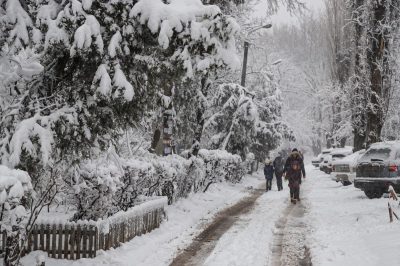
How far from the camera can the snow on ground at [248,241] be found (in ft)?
28.1

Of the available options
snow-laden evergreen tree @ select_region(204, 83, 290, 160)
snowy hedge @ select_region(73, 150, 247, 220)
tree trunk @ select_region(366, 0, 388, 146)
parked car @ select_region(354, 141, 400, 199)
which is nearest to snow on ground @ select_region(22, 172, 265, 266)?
snowy hedge @ select_region(73, 150, 247, 220)

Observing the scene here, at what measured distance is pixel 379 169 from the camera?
15695 millimetres

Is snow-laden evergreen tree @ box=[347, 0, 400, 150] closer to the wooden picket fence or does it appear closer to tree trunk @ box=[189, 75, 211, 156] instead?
tree trunk @ box=[189, 75, 211, 156]

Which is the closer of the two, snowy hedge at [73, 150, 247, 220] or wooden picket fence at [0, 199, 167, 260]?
wooden picket fence at [0, 199, 167, 260]

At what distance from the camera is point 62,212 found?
11828mm

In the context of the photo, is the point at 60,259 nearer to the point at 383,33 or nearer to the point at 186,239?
the point at 186,239

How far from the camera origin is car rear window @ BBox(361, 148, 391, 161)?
1599cm

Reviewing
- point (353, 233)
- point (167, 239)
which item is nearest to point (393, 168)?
point (353, 233)

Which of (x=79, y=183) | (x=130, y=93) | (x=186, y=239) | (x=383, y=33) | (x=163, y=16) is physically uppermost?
(x=383, y=33)

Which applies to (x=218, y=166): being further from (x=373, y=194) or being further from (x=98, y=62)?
(x=98, y=62)

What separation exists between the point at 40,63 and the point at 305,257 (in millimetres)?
5659

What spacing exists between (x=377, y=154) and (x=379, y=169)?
2.70ft

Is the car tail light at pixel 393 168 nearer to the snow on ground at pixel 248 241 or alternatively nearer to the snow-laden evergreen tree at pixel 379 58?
the snow-laden evergreen tree at pixel 379 58

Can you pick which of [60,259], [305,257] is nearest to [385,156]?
[305,257]
